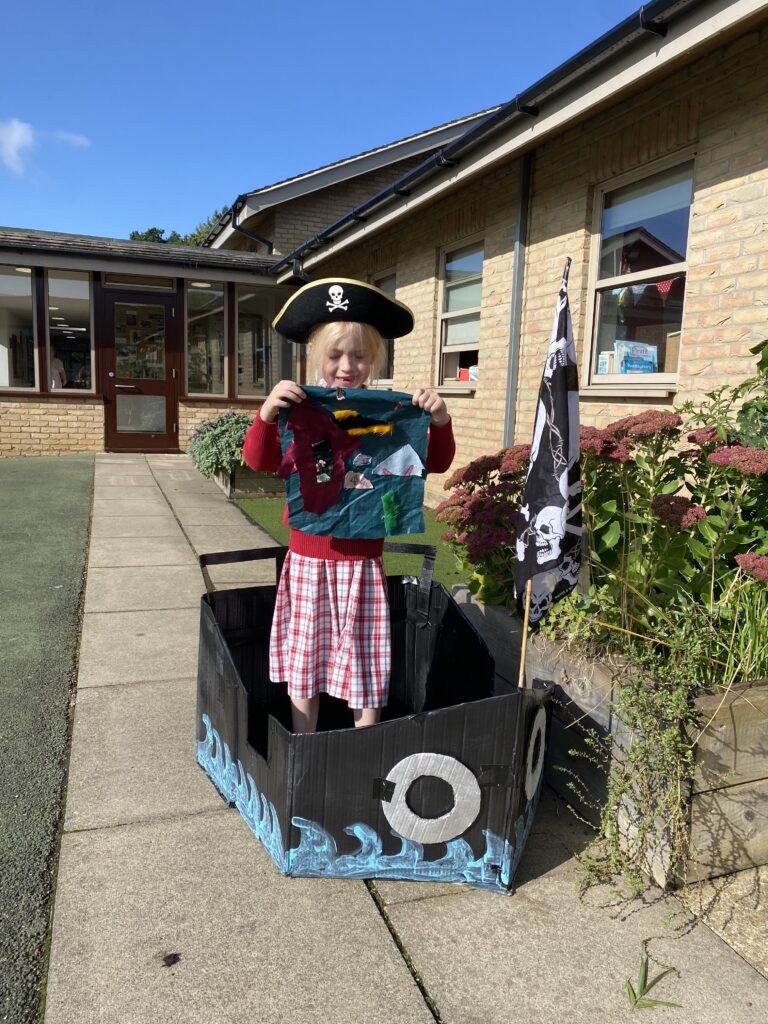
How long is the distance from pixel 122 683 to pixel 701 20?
471cm

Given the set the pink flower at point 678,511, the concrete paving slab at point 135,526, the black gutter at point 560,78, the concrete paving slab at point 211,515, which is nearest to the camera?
the pink flower at point 678,511

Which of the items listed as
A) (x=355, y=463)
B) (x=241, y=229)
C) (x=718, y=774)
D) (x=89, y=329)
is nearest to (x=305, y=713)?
(x=355, y=463)

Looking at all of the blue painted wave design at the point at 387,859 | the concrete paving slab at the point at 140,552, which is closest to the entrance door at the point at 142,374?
the concrete paving slab at the point at 140,552

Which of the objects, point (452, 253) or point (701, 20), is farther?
point (452, 253)

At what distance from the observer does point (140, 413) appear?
13.5 meters

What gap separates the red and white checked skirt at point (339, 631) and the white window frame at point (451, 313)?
5.84m

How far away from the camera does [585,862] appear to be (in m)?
2.13

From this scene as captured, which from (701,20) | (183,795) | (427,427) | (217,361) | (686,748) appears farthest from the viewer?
(217,361)

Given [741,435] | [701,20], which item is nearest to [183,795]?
[741,435]

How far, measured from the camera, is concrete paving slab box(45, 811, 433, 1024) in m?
1.66

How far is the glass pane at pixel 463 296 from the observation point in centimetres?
810

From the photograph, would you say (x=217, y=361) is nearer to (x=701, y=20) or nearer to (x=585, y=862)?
(x=701, y=20)

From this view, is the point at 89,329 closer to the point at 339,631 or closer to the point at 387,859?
the point at 339,631

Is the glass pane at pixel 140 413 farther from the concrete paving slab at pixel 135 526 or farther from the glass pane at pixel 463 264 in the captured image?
the glass pane at pixel 463 264
